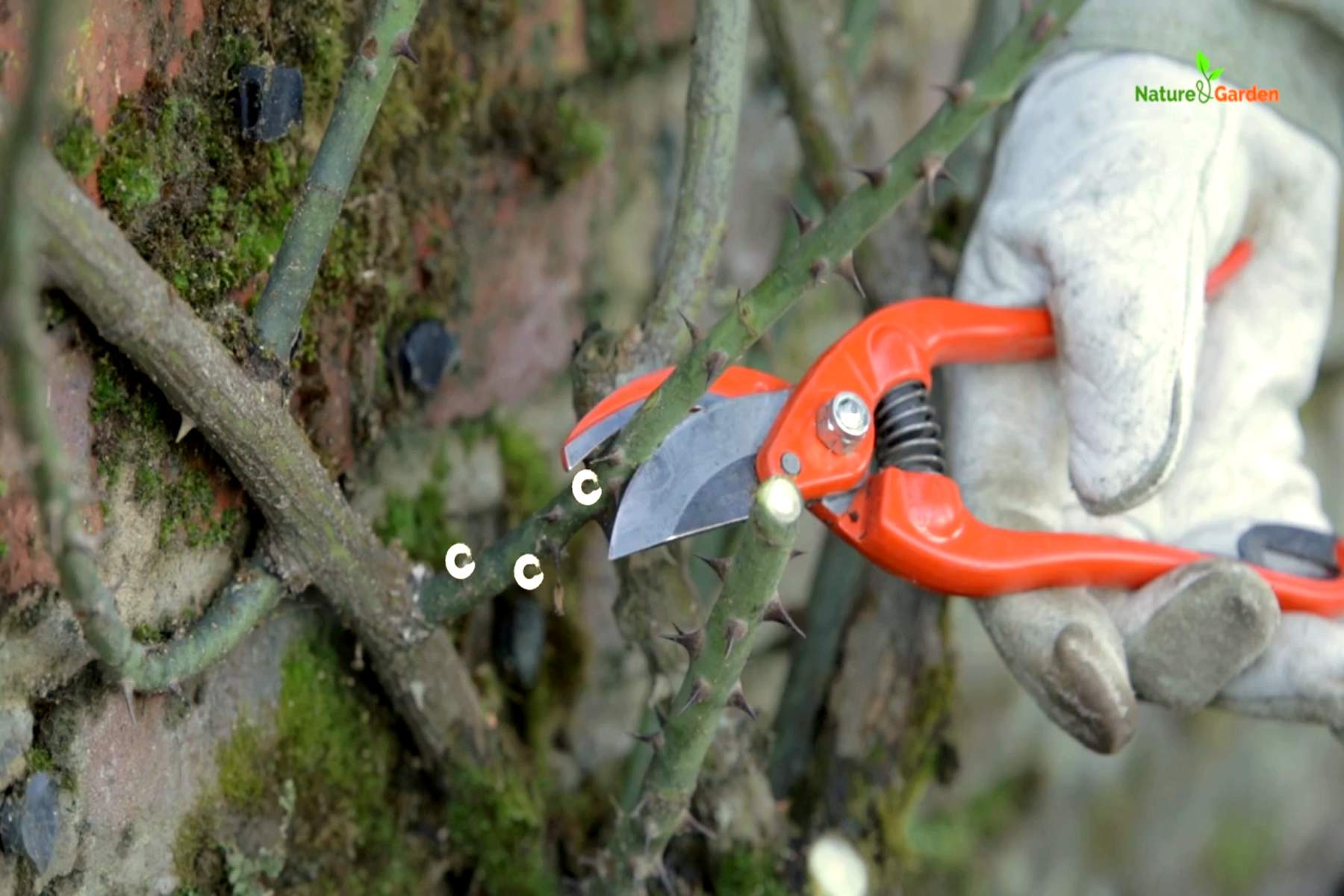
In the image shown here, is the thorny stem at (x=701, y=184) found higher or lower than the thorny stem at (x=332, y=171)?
lower

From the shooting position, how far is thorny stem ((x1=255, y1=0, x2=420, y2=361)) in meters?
0.80

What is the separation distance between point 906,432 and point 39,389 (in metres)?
→ 0.56

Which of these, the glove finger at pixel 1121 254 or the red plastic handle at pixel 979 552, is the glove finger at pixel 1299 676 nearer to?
the red plastic handle at pixel 979 552

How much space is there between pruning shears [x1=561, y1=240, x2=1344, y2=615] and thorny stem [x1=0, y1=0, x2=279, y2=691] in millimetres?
267

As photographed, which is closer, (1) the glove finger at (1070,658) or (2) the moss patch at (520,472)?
(1) the glove finger at (1070,658)

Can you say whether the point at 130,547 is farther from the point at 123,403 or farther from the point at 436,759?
the point at 436,759

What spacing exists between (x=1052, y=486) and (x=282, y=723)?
1.87ft

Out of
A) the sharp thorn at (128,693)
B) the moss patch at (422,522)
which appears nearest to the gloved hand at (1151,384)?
the moss patch at (422,522)

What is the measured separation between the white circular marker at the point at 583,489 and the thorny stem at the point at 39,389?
0.83ft

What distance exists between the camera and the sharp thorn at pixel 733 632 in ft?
2.56

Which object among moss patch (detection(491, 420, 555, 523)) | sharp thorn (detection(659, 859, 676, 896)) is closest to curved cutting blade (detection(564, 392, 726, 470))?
sharp thorn (detection(659, 859, 676, 896))

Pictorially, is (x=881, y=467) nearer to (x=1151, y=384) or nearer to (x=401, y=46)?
(x=1151, y=384)

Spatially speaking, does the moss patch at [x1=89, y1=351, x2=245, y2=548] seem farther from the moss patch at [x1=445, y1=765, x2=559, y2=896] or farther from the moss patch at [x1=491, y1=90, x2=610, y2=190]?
the moss patch at [x1=491, y1=90, x2=610, y2=190]

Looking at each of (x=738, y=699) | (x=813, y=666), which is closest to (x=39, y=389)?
(x=738, y=699)
